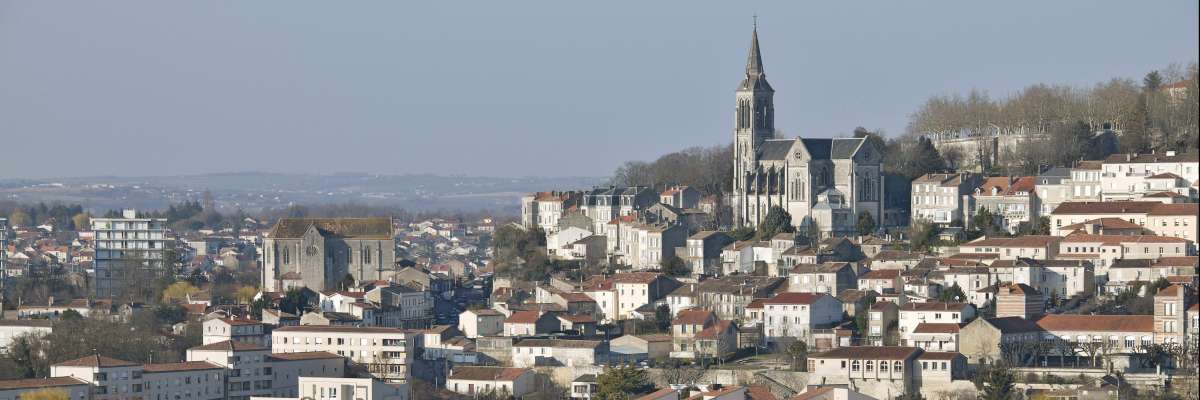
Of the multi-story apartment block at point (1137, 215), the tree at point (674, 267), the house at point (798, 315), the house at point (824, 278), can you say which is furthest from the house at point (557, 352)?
the multi-story apartment block at point (1137, 215)

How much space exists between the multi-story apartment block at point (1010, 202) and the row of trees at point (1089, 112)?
137 inches

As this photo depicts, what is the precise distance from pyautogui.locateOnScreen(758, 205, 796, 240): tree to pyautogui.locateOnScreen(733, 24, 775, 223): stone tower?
313 centimetres

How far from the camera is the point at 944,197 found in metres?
56.4

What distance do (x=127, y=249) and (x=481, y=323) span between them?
2216 cm

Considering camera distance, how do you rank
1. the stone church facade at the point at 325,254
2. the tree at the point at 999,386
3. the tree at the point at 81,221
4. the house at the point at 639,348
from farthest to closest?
the tree at the point at 81,221, the stone church facade at the point at 325,254, the house at the point at 639,348, the tree at the point at 999,386

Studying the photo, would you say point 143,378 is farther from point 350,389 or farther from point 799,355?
point 799,355

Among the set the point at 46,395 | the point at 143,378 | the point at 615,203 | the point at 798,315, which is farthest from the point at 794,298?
the point at 615,203

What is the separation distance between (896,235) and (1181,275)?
10.2 metres

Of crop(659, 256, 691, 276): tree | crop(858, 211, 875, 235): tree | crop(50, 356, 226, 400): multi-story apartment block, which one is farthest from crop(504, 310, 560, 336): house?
crop(858, 211, 875, 235): tree

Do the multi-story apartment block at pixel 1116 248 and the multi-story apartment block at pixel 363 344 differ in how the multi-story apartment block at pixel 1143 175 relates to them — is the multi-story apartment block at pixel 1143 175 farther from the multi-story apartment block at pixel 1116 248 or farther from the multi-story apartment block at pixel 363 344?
the multi-story apartment block at pixel 363 344

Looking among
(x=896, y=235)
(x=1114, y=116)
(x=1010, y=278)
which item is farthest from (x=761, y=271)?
(x=1114, y=116)

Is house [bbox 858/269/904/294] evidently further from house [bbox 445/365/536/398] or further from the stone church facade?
the stone church facade

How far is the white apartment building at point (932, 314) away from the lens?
4459cm

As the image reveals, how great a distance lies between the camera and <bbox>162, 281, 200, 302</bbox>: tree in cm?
5888
